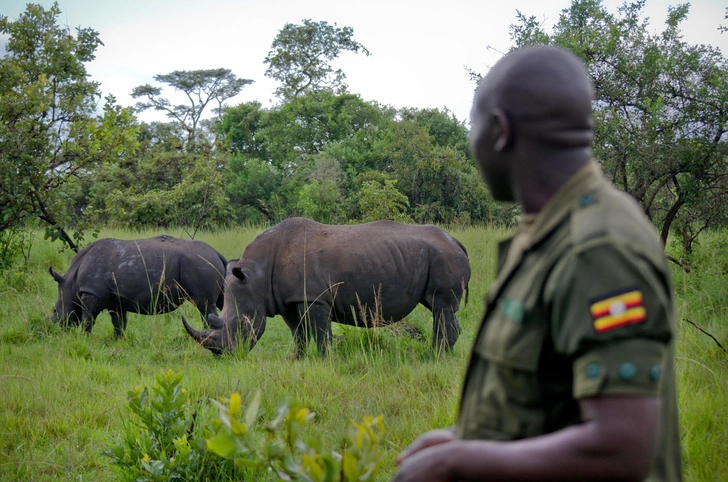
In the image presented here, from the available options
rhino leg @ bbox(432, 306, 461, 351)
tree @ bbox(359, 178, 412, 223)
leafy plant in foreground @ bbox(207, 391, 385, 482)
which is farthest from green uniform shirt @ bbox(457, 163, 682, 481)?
tree @ bbox(359, 178, 412, 223)

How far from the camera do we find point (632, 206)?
1.37 m

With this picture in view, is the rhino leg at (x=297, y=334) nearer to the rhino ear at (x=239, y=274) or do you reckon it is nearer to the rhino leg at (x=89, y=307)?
the rhino ear at (x=239, y=274)

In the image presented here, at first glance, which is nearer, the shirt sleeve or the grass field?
the shirt sleeve

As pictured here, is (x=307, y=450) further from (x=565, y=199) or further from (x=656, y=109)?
(x=656, y=109)

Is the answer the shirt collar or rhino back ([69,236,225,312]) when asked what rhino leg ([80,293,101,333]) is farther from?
the shirt collar

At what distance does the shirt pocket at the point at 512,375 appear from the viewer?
1.38m

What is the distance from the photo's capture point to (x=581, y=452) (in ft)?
4.02

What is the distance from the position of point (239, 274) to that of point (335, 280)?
3.45ft

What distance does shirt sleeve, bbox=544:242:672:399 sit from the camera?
3.92 feet

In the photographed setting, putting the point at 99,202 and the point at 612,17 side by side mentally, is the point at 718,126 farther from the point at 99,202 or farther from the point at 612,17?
the point at 99,202

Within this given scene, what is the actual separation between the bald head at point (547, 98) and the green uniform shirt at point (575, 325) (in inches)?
3.8

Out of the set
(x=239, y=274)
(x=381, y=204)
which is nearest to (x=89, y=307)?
(x=239, y=274)

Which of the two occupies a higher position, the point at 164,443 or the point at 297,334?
the point at 164,443

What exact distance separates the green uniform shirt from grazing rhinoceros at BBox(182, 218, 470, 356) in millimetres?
5648
